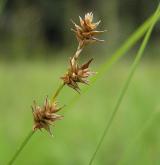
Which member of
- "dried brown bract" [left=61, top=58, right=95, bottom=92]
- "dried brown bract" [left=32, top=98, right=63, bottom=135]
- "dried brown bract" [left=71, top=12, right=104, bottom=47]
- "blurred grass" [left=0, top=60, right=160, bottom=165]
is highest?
"blurred grass" [left=0, top=60, right=160, bottom=165]

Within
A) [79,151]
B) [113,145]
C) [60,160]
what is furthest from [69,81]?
[113,145]

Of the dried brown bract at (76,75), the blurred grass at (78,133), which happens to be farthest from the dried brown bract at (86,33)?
the blurred grass at (78,133)

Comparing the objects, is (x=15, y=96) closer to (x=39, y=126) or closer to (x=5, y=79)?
(x=5, y=79)

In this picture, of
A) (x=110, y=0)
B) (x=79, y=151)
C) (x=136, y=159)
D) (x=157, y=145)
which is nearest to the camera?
(x=136, y=159)

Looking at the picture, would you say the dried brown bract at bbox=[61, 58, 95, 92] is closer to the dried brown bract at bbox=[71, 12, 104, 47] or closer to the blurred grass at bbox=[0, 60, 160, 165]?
the dried brown bract at bbox=[71, 12, 104, 47]

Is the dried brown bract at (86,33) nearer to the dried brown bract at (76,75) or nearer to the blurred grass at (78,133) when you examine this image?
the dried brown bract at (76,75)

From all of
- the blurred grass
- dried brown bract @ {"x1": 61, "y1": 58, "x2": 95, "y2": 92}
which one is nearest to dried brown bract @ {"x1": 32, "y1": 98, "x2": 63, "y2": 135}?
dried brown bract @ {"x1": 61, "y1": 58, "x2": 95, "y2": 92}
